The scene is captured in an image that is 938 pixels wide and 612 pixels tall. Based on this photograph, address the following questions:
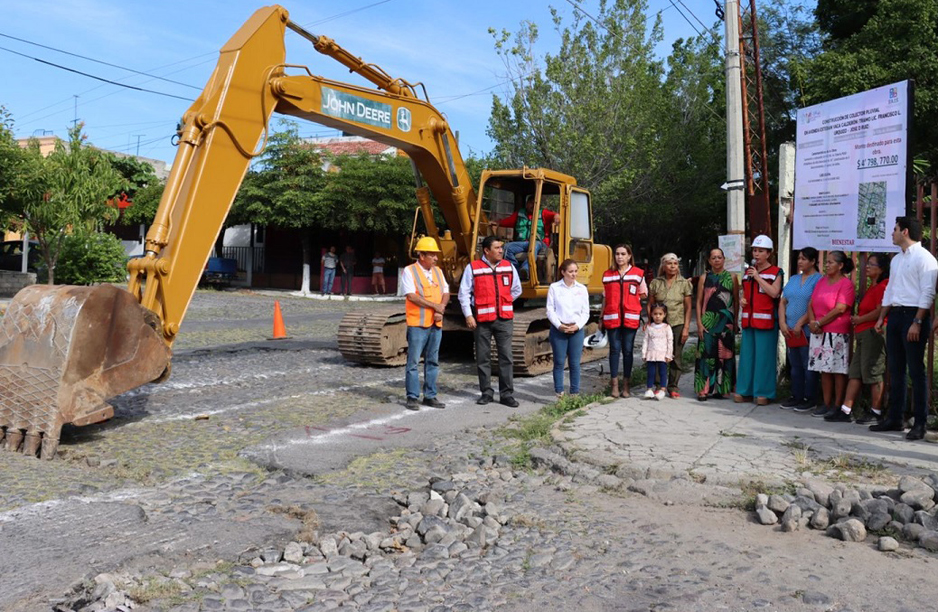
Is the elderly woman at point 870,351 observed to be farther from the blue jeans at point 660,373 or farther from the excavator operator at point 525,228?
the excavator operator at point 525,228

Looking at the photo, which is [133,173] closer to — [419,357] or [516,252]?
[516,252]

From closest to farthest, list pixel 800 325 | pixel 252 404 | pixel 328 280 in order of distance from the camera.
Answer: pixel 800 325, pixel 252 404, pixel 328 280

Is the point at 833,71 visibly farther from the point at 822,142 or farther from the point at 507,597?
the point at 507,597

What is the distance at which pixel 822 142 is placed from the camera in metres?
8.58

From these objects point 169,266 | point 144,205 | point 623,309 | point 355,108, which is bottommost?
point 623,309

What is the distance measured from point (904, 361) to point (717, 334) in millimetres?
2232

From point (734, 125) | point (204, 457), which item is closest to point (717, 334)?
point (734, 125)

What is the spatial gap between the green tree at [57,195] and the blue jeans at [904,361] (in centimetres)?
2186

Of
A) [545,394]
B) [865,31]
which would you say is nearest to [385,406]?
[545,394]

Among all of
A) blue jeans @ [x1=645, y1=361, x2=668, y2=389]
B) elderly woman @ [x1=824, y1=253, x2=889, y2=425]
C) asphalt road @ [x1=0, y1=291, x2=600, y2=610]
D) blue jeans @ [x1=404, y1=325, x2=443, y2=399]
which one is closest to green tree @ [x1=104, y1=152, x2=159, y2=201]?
asphalt road @ [x1=0, y1=291, x2=600, y2=610]

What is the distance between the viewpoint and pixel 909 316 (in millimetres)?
7070

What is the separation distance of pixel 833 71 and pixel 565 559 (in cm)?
1803

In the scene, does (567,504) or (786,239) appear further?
(786,239)

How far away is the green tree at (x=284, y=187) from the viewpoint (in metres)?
30.2
